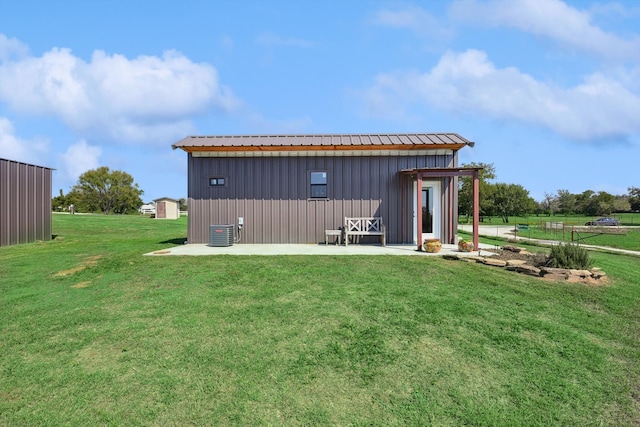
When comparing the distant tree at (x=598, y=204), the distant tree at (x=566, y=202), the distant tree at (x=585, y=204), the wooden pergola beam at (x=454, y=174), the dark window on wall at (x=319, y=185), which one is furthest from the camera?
the distant tree at (x=566, y=202)

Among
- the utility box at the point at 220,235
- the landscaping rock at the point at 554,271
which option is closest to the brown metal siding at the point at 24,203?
the utility box at the point at 220,235

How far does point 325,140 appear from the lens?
38.5 ft

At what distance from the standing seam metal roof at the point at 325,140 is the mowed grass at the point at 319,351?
19.8 feet

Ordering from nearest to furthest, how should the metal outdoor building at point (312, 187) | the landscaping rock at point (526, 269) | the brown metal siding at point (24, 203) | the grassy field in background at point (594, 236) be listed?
the landscaping rock at point (526, 269) → the metal outdoor building at point (312, 187) → the brown metal siding at point (24, 203) → the grassy field in background at point (594, 236)

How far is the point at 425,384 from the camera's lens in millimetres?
3100

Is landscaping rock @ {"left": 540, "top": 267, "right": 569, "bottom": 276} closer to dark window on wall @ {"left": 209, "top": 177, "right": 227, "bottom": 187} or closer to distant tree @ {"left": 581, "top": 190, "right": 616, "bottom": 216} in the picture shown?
dark window on wall @ {"left": 209, "top": 177, "right": 227, "bottom": 187}

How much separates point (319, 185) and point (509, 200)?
4239cm

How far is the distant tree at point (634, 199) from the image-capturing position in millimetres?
55213

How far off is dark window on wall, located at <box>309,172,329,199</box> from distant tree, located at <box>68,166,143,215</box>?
54456mm

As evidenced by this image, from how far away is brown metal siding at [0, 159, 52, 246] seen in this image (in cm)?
1251

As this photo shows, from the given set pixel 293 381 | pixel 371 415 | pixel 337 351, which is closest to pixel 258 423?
pixel 293 381

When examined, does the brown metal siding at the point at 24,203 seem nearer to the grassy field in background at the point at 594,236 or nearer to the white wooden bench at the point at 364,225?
the white wooden bench at the point at 364,225

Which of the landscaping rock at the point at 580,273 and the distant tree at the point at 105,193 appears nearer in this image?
the landscaping rock at the point at 580,273

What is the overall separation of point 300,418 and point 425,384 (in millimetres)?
1204
